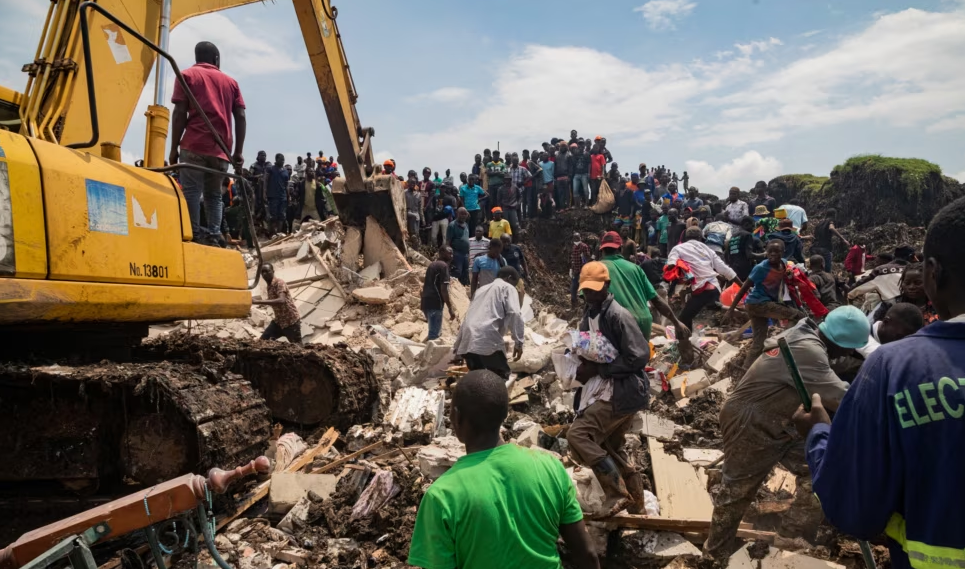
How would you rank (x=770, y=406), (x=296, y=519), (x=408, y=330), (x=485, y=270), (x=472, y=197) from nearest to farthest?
(x=770, y=406) → (x=296, y=519) → (x=485, y=270) → (x=408, y=330) → (x=472, y=197)

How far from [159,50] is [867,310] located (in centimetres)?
780

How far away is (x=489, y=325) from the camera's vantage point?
270 inches

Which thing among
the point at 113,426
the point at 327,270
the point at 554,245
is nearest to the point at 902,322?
the point at 113,426

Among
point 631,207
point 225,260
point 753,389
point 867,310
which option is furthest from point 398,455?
point 631,207

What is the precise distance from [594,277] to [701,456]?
2342 millimetres

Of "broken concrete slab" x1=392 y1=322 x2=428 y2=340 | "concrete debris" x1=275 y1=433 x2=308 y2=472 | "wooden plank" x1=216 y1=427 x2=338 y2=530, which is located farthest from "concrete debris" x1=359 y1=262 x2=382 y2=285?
"concrete debris" x1=275 y1=433 x2=308 y2=472

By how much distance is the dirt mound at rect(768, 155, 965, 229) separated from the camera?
1834cm

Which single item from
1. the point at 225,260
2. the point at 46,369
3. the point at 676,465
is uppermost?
the point at 225,260

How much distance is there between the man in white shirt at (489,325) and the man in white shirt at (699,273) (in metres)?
3.14

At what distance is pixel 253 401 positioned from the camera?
4988mm

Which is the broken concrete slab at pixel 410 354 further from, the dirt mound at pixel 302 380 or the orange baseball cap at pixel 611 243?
the orange baseball cap at pixel 611 243

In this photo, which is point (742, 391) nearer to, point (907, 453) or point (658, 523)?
point (658, 523)

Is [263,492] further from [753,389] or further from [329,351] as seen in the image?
[753,389]

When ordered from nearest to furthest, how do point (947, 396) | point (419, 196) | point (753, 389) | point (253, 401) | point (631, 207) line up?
point (947, 396) → point (753, 389) → point (253, 401) → point (419, 196) → point (631, 207)
